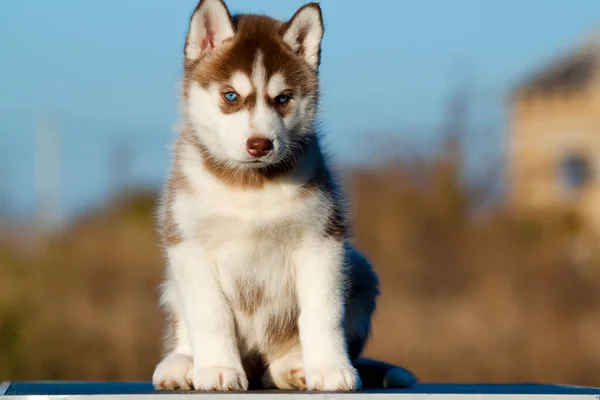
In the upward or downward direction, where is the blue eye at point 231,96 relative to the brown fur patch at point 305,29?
downward

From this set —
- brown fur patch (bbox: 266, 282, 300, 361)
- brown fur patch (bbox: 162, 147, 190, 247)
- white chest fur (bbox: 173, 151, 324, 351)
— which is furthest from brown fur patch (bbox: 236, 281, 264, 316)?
brown fur patch (bbox: 162, 147, 190, 247)

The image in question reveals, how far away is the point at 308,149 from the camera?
15.0 ft

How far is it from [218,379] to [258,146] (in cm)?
97

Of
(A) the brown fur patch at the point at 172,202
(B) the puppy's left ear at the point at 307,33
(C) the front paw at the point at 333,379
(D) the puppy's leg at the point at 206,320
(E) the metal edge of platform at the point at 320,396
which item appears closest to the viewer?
(E) the metal edge of platform at the point at 320,396

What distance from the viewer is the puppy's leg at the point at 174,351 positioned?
447 centimetres

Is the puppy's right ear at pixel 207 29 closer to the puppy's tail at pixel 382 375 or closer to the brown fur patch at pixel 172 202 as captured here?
the brown fur patch at pixel 172 202

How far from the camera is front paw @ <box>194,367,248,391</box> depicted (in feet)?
13.7

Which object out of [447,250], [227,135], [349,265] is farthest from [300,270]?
[447,250]

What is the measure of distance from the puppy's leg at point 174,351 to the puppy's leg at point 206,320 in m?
0.10

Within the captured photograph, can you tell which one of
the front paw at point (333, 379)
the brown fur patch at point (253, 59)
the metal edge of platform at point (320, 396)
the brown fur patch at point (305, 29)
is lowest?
the front paw at point (333, 379)

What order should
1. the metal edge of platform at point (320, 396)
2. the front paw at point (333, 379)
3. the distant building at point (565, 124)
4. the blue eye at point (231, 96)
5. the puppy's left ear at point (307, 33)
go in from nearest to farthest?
the metal edge of platform at point (320, 396), the front paw at point (333, 379), the blue eye at point (231, 96), the puppy's left ear at point (307, 33), the distant building at point (565, 124)

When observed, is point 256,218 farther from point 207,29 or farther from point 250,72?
point 207,29

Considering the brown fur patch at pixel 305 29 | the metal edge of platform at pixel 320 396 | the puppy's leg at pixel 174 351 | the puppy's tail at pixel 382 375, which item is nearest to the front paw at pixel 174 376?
the puppy's leg at pixel 174 351

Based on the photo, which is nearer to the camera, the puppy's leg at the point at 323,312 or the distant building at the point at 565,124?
the puppy's leg at the point at 323,312
